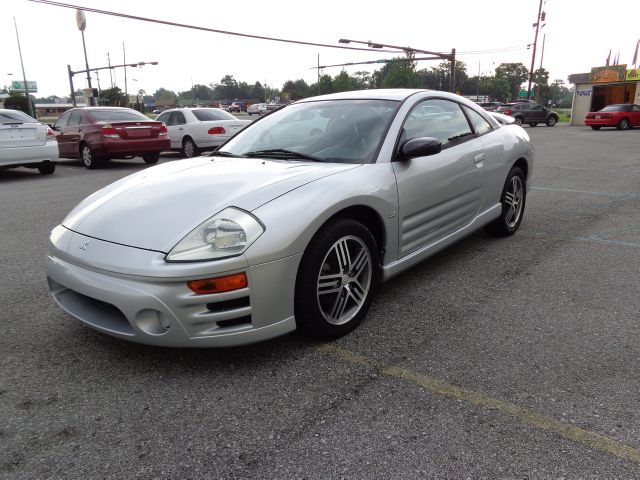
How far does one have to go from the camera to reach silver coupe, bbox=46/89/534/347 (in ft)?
7.59

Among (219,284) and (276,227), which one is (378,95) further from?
(219,284)

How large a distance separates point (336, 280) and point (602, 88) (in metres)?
37.9

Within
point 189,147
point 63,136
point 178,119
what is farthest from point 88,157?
point 178,119

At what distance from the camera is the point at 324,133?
343cm

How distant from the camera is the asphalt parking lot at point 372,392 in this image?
187 centimetres

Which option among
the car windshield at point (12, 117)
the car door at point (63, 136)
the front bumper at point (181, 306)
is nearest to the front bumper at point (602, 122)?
the car door at point (63, 136)

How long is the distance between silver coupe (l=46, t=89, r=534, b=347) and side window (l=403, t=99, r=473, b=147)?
0.02m

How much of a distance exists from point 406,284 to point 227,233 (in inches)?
67.7

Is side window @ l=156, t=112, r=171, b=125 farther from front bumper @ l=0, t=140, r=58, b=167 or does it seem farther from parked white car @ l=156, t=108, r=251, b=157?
front bumper @ l=0, t=140, r=58, b=167

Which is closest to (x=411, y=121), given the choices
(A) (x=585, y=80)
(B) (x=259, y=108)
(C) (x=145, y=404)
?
(C) (x=145, y=404)

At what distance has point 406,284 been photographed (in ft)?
12.0

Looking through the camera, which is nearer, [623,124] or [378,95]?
[378,95]

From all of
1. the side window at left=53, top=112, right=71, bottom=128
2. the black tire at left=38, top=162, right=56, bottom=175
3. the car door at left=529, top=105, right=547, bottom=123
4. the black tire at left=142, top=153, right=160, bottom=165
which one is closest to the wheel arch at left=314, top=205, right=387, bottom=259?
the black tire at left=38, top=162, right=56, bottom=175

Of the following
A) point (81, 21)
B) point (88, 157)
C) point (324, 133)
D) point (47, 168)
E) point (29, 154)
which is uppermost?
point (81, 21)
